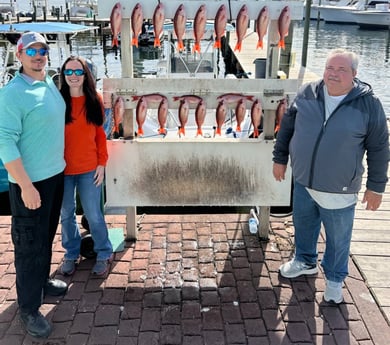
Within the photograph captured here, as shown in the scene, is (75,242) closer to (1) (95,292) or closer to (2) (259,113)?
(1) (95,292)

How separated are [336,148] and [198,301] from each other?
1559 mm

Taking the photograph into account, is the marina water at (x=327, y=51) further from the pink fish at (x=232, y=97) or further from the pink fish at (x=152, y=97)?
the pink fish at (x=152, y=97)

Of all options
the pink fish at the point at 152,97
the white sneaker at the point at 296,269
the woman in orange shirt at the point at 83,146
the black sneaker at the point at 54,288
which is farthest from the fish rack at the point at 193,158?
the black sneaker at the point at 54,288

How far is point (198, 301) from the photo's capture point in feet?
11.5

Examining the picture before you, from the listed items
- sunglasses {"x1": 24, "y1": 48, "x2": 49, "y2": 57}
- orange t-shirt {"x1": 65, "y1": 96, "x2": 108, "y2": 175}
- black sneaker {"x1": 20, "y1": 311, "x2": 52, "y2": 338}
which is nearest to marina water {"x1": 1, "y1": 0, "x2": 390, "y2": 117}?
orange t-shirt {"x1": 65, "y1": 96, "x2": 108, "y2": 175}

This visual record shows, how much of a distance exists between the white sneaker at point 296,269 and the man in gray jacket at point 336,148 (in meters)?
0.34

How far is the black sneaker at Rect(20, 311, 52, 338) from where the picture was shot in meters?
3.04

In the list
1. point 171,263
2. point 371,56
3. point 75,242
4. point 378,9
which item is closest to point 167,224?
point 171,263

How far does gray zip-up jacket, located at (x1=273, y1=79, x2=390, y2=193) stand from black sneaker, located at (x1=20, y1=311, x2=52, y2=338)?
6.79 ft

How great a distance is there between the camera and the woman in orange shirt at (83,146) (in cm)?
332

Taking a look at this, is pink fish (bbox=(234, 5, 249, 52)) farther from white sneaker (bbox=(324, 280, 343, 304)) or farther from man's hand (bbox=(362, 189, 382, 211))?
white sneaker (bbox=(324, 280, 343, 304))

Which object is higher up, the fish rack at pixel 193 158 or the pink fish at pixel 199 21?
the pink fish at pixel 199 21

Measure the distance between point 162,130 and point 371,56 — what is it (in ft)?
90.2

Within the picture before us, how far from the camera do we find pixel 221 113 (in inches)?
149
